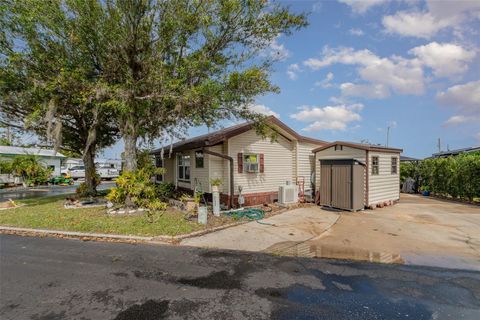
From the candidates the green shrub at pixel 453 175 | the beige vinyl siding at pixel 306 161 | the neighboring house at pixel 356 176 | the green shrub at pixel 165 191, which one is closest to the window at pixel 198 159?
the green shrub at pixel 165 191

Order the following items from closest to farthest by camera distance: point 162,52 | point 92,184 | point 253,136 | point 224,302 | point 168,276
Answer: point 224,302
point 168,276
point 162,52
point 253,136
point 92,184

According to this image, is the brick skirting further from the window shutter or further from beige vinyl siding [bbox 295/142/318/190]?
beige vinyl siding [bbox 295/142/318/190]

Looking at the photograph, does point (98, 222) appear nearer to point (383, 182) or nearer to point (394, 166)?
point (383, 182)

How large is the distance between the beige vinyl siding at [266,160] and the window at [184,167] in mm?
3338

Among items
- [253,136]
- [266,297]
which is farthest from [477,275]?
[253,136]

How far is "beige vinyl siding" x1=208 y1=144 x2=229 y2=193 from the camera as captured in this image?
10.9 m

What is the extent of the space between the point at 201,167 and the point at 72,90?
19.3 feet

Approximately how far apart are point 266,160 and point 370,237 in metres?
6.29

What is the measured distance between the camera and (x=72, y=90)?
8.82 m

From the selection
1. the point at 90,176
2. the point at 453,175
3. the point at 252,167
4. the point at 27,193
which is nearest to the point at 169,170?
the point at 90,176

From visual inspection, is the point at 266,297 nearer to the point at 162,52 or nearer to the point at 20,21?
the point at 162,52

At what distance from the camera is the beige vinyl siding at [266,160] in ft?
36.4

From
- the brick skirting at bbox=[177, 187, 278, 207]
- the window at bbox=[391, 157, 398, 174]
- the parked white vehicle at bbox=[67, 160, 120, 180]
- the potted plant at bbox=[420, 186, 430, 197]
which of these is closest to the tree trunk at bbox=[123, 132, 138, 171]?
the brick skirting at bbox=[177, 187, 278, 207]

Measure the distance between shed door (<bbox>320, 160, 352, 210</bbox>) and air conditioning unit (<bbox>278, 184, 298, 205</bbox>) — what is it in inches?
48.4
